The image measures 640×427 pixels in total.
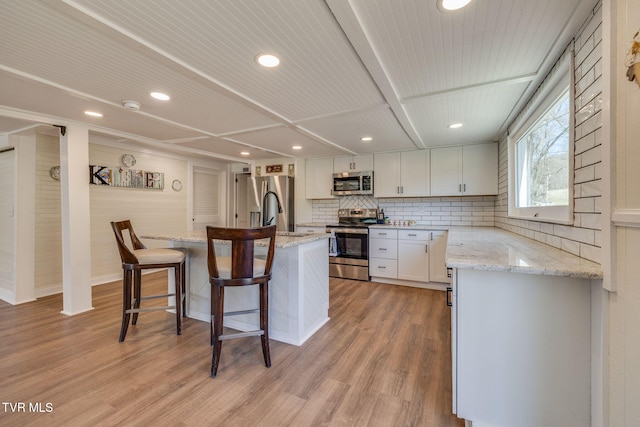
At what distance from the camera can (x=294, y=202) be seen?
516 cm

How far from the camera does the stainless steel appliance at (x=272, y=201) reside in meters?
5.02

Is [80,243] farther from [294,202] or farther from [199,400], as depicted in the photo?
[294,202]

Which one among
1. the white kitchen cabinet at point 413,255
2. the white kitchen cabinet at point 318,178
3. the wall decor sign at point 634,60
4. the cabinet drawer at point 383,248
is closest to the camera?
the wall decor sign at point 634,60

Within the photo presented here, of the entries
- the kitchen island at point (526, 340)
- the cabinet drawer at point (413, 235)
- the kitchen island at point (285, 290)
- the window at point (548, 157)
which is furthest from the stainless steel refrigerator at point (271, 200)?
the kitchen island at point (526, 340)

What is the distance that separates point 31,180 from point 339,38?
14.0 feet

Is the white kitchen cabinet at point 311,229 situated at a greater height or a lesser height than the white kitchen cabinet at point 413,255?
greater

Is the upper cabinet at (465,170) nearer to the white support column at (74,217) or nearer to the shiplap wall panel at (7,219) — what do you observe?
the white support column at (74,217)

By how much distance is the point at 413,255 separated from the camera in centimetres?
399

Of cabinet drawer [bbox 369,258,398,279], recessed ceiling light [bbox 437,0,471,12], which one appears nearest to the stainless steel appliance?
cabinet drawer [bbox 369,258,398,279]

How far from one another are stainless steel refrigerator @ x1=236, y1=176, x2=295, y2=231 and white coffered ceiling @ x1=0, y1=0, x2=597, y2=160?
2.04m

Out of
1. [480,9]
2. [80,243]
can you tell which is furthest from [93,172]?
[480,9]

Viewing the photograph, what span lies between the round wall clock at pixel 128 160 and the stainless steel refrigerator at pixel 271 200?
72.9 inches

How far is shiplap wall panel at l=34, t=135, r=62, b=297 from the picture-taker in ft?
11.6

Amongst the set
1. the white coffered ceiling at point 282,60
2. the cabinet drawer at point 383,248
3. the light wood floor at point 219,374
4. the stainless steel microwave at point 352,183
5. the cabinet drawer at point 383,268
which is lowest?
the light wood floor at point 219,374
